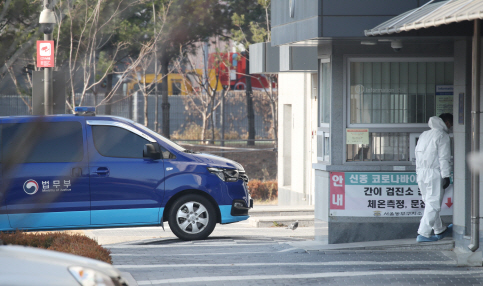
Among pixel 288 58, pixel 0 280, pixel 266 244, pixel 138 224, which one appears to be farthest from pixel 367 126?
pixel 0 280

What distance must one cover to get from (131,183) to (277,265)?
3.02 m

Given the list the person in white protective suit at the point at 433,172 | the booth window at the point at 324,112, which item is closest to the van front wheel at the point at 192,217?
the booth window at the point at 324,112

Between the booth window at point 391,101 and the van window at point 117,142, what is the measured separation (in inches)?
126

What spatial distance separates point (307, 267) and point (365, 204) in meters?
1.70

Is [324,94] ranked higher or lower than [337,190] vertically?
higher

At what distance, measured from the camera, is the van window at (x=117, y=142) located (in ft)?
31.9

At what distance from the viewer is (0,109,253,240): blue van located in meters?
9.42

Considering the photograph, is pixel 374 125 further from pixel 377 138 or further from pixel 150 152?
pixel 150 152

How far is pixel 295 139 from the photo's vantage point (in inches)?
684

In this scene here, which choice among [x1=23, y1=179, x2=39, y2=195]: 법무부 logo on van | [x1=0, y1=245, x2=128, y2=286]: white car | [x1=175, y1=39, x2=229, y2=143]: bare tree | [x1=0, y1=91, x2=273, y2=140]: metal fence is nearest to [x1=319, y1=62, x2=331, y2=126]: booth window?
[x1=23, y1=179, x2=39, y2=195]: 법무부 logo on van

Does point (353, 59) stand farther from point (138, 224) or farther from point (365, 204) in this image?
point (138, 224)

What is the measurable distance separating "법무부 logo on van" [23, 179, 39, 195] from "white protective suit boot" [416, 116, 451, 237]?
17.7 feet

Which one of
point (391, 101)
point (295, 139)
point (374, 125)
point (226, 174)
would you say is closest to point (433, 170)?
point (374, 125)

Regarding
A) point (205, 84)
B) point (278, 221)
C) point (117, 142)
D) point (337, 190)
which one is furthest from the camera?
point (205, 84)
